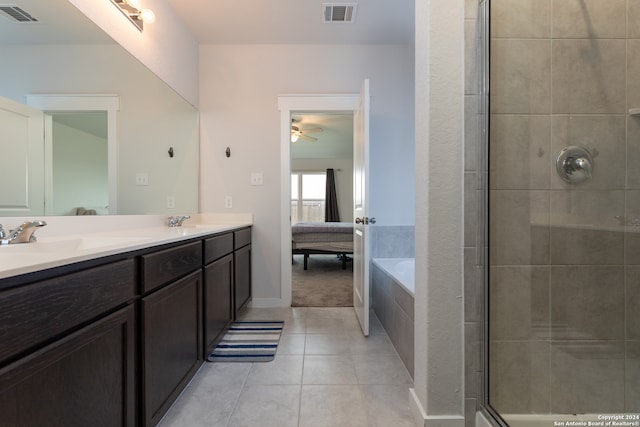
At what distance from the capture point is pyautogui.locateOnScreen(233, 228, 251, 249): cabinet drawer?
2.22m

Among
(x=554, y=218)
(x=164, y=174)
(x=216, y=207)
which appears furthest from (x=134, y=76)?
(x=554, y=218)

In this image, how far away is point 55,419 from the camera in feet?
2.24

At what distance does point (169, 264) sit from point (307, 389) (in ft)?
3.11

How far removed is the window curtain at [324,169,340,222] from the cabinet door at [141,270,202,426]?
598cm

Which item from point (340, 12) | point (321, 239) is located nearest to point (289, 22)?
point (340, 12)

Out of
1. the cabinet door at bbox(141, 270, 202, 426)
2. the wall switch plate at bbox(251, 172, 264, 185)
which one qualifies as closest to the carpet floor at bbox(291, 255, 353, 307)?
the wall switch plate at bbox(251, 172, 264, 185)

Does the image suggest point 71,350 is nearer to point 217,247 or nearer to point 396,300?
point 217,247

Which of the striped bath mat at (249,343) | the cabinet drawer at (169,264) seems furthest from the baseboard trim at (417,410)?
the cabinet drawer at (169,264)

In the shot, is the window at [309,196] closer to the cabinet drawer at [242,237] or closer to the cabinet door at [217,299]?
the cabinet drawer at [242,237]

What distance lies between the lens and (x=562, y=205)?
114cm

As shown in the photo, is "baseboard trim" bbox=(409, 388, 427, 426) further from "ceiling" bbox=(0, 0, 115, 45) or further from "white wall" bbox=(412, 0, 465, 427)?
"ceiling" bbox=(0, 0, 115, 45)

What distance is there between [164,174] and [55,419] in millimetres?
1873

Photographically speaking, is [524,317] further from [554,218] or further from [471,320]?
[554,218]

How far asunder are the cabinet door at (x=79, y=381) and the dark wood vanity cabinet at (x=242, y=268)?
1.22 metres
